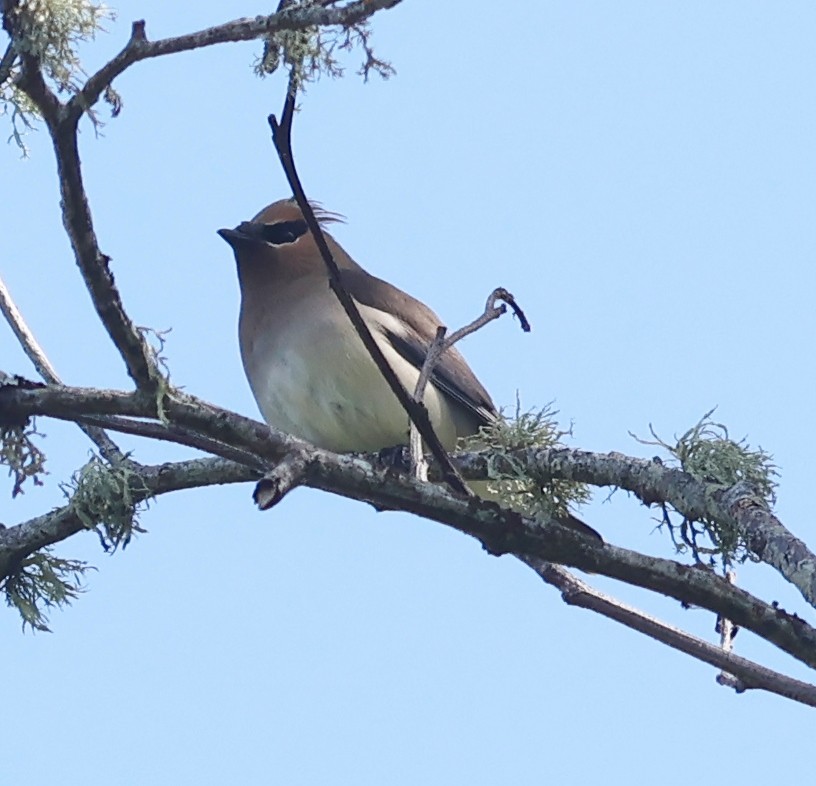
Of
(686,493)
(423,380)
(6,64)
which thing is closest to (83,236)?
(6,64)

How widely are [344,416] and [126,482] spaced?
1.76 metres

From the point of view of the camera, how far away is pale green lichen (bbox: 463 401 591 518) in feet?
15.7

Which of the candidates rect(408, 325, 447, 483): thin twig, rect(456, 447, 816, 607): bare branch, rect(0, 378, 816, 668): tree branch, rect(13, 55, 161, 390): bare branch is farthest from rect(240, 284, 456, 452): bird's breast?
rect(13, 55, 161, 390): bare branch

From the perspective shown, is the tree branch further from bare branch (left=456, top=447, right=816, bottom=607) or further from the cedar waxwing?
the cedar waxwing

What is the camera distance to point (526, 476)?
15.9 ft

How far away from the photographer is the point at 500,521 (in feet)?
13.5

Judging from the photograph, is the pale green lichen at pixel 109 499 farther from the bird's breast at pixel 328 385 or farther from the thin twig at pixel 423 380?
the bird's breast at pixel 328 385

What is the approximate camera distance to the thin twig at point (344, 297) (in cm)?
348

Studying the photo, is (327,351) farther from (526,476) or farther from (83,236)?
(83,236)

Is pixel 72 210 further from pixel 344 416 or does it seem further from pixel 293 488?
pixel 344 416

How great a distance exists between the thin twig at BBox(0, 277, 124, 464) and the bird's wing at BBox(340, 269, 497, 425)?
1.60 metres

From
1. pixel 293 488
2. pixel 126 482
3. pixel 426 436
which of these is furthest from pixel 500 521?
pixel 126 482

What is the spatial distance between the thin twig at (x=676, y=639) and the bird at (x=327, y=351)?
0.92 m

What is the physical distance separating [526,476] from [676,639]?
0.67 meters
